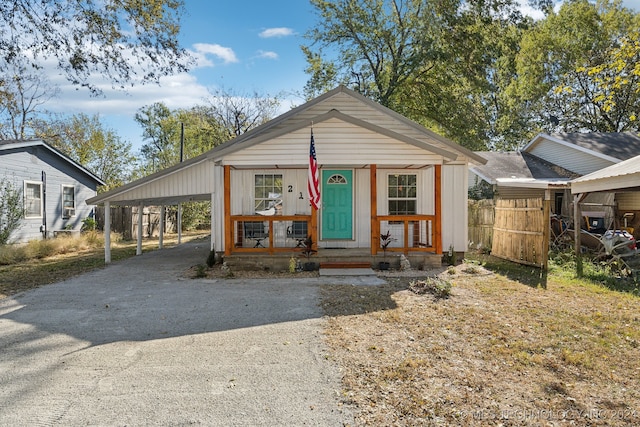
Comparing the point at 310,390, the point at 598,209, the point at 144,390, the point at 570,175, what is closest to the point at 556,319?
the point at 310,390

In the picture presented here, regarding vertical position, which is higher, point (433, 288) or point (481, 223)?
point (481, 223)

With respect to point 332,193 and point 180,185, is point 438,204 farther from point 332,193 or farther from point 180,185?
point 180,185

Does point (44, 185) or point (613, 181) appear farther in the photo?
point (44, 185)

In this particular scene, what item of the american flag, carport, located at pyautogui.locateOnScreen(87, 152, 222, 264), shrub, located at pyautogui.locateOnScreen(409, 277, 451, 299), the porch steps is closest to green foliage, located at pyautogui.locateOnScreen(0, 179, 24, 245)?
carport, located at pyautogui.locateOnScreen(87, 152, 222, 264)

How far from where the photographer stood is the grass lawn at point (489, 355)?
10.6 ft

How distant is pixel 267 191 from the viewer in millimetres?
11062

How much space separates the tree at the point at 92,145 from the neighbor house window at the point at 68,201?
38.8 ft

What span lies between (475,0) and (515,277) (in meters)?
18.4

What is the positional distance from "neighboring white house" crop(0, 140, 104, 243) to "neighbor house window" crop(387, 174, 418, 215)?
13938mm

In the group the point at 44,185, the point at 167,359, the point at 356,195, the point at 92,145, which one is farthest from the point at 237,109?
the point at 167,359

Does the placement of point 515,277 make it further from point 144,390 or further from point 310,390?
point 144,390

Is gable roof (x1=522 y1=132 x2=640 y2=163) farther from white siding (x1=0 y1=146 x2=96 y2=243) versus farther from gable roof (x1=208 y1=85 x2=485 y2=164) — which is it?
white siding (x1=0 y1=146 x2=96 y2=243)

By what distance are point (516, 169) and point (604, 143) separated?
165 inches

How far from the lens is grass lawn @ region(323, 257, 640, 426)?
10.6 feet
